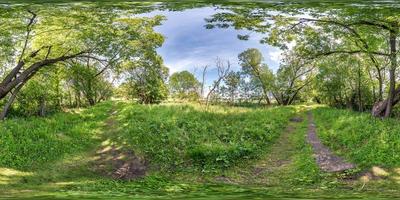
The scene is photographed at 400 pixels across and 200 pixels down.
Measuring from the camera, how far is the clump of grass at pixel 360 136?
343 cm

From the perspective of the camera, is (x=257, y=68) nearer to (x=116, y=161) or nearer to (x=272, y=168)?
(x=272, y=168)

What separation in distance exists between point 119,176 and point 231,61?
1.14 meters

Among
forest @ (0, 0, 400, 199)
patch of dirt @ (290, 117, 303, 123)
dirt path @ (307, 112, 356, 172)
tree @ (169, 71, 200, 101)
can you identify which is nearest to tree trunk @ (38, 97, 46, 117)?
forest @ (0, 0, 400, 199)

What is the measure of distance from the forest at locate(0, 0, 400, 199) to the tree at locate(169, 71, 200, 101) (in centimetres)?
1

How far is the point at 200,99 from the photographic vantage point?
348 cm

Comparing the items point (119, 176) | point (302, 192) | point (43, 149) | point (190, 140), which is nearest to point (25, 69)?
point (43, 149)

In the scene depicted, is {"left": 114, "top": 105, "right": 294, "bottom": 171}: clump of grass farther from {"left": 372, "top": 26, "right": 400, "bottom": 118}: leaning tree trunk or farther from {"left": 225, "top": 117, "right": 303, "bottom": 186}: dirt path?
{"left": 372, "top": 26, "right": 400, "bottom": 118}: leaning tree trunk

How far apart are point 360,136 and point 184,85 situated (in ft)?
4.83

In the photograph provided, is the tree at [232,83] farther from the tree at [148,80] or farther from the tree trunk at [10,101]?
the tree trunk at [10,101]

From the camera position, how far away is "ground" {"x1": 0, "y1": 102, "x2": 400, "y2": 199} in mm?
2994

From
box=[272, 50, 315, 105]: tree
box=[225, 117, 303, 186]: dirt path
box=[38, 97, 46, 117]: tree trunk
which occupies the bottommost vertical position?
box=[225, 117, 303, 186]: dirt path

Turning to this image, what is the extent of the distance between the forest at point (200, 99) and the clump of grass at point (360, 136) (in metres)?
0.01

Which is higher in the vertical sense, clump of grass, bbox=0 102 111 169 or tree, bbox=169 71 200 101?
tree, bbox=169 71 200 101

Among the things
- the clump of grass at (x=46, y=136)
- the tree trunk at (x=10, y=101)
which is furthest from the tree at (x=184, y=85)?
the tree trunk at (x=10, y=101)
